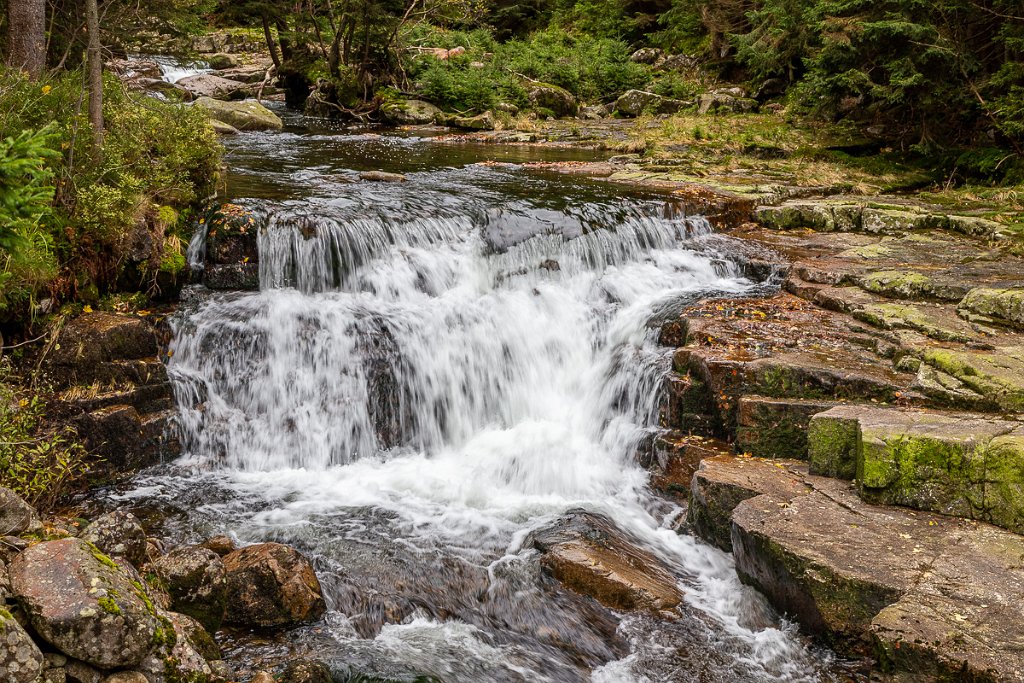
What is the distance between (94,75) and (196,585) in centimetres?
646

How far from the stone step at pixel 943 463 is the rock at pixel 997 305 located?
7.46 ft

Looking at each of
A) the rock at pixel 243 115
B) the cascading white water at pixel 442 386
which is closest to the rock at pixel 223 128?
the rock at pixel 243 115

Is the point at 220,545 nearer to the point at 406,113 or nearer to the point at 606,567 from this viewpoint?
the point at 606,567

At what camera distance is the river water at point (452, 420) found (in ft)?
17.9

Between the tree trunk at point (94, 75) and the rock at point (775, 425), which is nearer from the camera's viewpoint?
the rock at point (775, 425)

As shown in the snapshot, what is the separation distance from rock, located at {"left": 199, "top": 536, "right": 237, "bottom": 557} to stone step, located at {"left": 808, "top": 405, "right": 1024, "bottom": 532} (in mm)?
5305

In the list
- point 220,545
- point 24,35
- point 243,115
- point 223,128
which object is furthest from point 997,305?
point 243,115

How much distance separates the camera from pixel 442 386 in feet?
29.8

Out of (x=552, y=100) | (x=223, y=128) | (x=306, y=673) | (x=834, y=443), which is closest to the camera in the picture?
(x=306, y=673)

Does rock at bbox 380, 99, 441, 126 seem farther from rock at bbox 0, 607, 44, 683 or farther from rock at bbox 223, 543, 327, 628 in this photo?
rock at bbox 0, 607, 44, 683

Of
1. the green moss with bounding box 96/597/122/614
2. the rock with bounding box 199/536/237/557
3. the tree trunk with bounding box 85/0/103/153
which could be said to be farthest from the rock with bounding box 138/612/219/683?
the tree trunk with bounding box 85/0/103/153

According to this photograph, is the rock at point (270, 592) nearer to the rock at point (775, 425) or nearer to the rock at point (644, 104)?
the rock at point (775, 425)

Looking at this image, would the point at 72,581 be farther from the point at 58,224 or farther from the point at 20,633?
the point at 58,224

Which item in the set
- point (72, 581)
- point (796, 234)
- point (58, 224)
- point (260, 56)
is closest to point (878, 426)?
point (72, 581)
